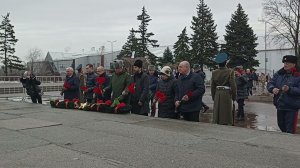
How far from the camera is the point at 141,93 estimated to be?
31.8ft

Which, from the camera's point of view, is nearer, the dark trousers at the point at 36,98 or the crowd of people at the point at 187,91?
the crowd of people at the point at 187,91

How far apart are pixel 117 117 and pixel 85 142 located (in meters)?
2.96

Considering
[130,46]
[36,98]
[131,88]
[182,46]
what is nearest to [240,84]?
[131,88]

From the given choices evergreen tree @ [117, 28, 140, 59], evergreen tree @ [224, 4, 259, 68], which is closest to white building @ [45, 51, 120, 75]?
evergreen tree @ [117, 28, 140, 59]

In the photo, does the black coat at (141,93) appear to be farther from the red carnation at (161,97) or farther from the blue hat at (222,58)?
the blue hat at (222,58)

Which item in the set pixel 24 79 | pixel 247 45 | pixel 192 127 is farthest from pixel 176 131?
pixel 247 45

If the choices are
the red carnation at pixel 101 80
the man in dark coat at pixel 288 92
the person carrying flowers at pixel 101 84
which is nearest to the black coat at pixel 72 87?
the person carrying flowers at pixel 101 84

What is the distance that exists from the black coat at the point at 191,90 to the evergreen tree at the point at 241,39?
42361 millimetres

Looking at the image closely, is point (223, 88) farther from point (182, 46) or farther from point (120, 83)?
point (182, 46)

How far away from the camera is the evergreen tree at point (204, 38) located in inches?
1984

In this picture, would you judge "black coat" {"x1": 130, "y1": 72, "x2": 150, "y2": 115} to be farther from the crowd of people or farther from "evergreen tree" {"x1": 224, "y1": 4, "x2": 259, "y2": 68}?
"evergreen tree" {"x1": 224, "y1": 4, "x2": 259, "y2": 68}

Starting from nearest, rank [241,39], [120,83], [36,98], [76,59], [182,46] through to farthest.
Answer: [120,83]
[36,98]
[241,39]
[182,46]
[76,59]

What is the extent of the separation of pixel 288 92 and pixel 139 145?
2.97 m

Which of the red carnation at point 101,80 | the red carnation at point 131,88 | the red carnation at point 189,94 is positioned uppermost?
the red carnation at point 101,80
